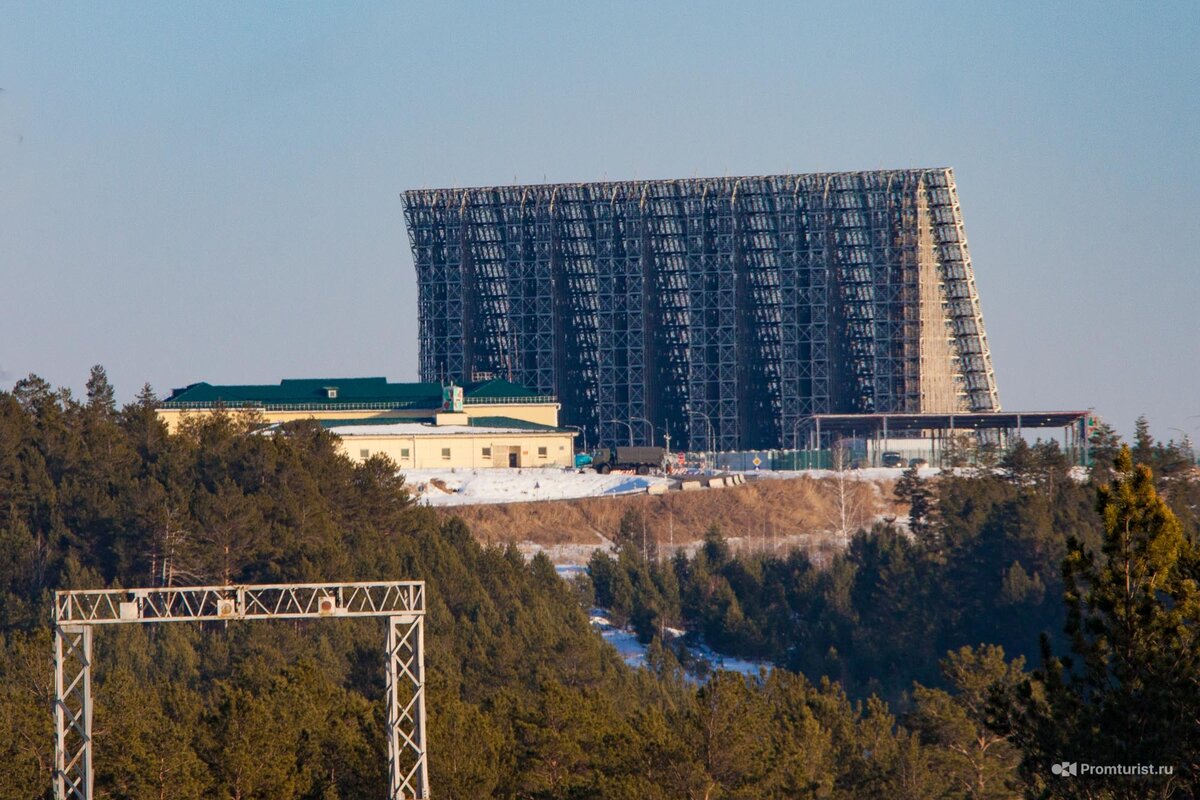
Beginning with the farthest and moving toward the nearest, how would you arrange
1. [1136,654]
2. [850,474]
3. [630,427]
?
1. [630,427]
2. [850,474]
3. [1136,654]

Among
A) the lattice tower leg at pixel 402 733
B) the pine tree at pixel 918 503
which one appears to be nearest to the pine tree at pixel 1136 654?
the lattice tower leg at pixel 402 733

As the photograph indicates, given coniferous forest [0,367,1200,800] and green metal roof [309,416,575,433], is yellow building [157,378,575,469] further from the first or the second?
Answer: coniferous forest [0,367,1200,800]

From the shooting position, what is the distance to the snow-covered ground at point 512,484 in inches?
5748

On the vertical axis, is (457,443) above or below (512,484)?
above

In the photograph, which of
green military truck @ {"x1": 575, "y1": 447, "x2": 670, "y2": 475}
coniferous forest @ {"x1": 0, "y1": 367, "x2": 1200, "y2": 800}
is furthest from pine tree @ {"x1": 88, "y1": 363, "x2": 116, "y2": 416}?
green military truck @ {"x1": 575, "y1": 447, "x2": 670, "y2": 475}

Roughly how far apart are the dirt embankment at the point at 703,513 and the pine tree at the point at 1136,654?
334 feet

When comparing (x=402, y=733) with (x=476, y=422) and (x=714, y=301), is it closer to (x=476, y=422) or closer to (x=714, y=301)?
(x=476, y=422)

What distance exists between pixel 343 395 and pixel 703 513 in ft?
117

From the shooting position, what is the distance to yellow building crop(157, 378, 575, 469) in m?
158

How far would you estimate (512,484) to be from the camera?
150000mm

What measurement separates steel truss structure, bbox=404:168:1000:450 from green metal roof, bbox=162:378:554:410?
1265 cm

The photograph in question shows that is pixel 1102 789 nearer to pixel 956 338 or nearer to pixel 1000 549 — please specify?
pixel 1000 549

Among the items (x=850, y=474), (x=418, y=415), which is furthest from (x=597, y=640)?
(x=418, y=415)

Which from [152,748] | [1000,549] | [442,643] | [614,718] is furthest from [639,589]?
[152,748]
